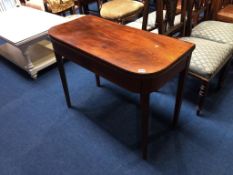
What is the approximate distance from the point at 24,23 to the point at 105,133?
58.8 inches

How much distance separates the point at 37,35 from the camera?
198 centimetres

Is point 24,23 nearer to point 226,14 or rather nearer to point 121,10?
point 121,10

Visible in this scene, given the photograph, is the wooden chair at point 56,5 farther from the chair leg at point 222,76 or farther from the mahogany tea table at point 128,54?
the chair leg at point 222,76

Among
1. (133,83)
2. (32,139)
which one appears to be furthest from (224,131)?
(32,139)

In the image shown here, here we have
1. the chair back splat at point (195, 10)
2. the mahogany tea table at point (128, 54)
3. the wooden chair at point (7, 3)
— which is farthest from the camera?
the wooden chair at point (7, 3)

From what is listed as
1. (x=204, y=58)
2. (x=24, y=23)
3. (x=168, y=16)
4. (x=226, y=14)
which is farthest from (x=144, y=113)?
(x=24, y=23)

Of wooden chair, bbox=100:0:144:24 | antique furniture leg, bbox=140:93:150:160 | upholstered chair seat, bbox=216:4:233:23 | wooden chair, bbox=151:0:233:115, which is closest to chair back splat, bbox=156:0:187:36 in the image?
wooden chair, bbox=151:0:233:115

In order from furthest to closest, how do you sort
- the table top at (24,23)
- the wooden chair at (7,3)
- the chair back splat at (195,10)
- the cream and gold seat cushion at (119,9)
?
the wooden chair at (7,3) < the cream and gold seat cushion at (119,9) < the table top at (24,23) < the chair back splat at (195,10)

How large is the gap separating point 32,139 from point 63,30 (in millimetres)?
814

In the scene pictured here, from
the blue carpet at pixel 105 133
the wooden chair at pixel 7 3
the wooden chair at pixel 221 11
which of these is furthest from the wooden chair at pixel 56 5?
the wooden chair at pixel 221 11

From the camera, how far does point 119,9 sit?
8.00 ft

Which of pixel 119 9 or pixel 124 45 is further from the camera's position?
pixel 119 9

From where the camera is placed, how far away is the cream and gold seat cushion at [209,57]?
1.40 meters

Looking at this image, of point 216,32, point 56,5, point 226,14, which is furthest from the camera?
point 56,5
